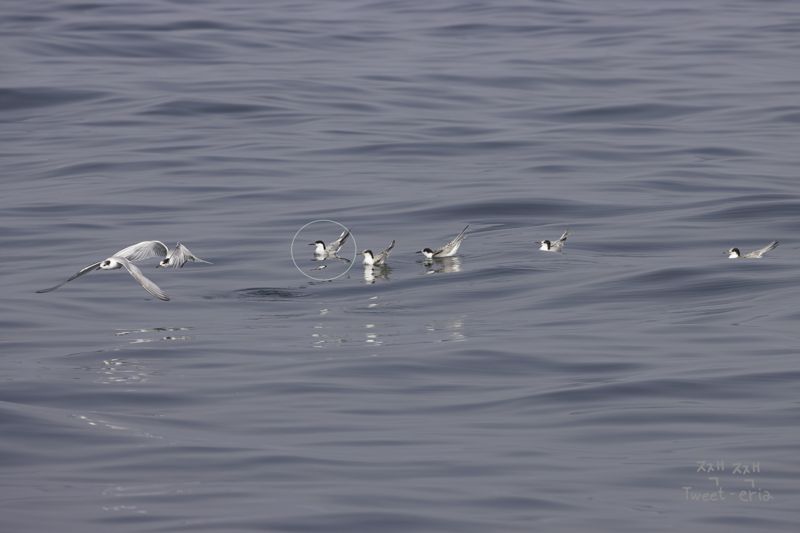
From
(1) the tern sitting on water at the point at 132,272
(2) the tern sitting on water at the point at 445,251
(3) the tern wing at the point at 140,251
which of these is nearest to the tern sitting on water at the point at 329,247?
(2) the tern sitting on water at the point at 445,251

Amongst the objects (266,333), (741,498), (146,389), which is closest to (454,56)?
(266,333)

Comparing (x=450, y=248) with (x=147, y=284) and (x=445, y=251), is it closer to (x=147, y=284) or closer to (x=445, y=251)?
(x=445, y=251)

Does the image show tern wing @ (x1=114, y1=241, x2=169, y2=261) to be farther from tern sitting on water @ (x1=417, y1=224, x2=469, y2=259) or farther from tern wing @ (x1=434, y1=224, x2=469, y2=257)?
tern wing @ (x1=434, y1=224, x2=469, y2=257)

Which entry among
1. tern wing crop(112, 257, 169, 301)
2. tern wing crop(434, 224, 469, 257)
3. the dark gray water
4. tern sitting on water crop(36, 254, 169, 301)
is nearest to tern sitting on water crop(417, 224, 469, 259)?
tern wing crop(434, 224, 469, 257)

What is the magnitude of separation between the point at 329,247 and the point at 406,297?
7.92ft

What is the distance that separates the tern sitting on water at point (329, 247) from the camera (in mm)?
19172

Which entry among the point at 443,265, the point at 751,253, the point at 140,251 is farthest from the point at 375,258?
the point at 751,253

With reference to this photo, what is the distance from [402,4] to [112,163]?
25.9 m

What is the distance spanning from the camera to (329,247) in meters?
19.4

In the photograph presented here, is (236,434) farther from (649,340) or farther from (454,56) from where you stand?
(454,56)

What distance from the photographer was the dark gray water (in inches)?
397

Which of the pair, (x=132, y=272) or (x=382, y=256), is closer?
(x=132, y=272)

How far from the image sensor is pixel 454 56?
131 ft

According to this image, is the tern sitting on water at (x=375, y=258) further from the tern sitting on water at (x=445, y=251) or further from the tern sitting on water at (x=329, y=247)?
the tern sitting on water at (x=329, y=247)
